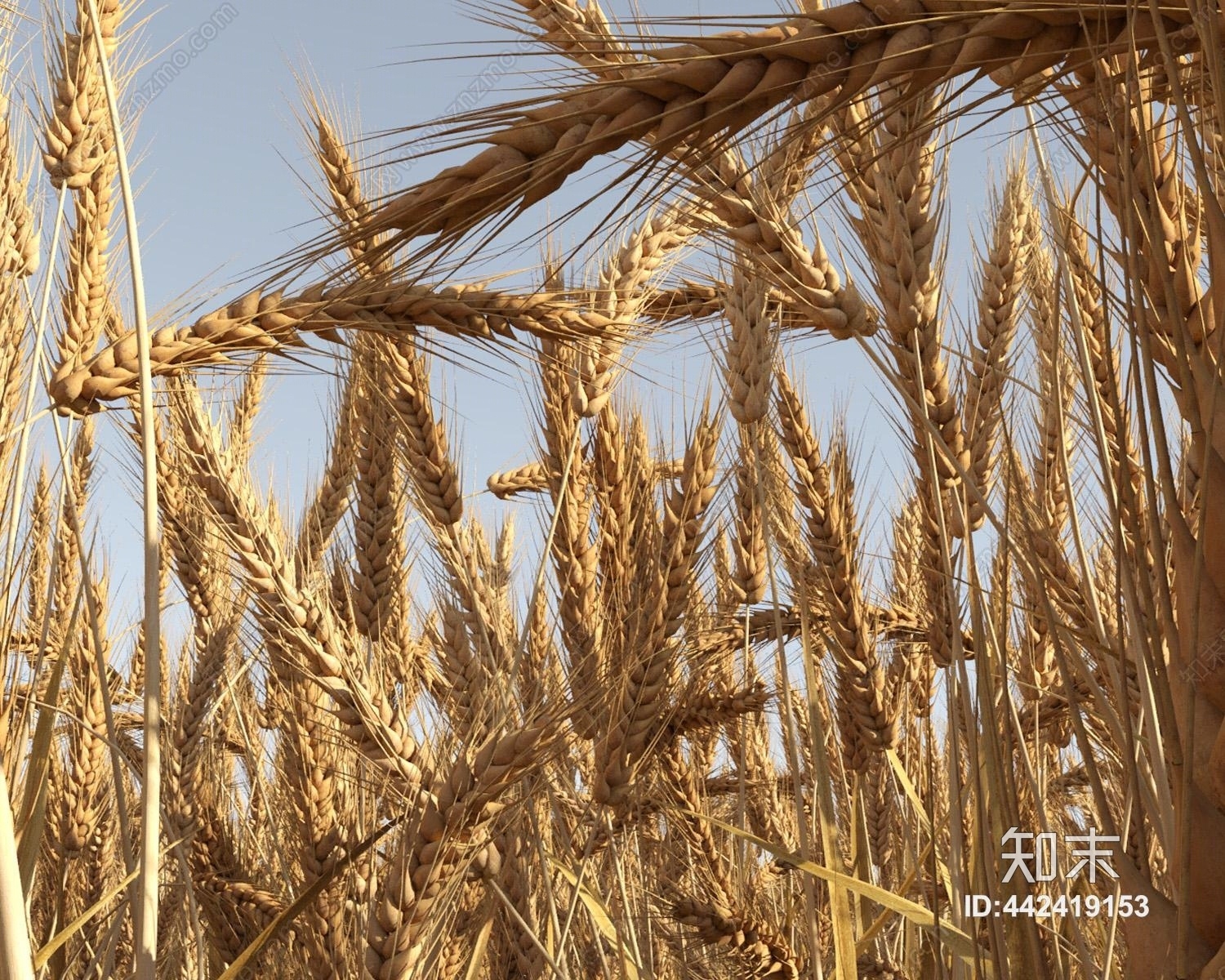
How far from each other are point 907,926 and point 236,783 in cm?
273

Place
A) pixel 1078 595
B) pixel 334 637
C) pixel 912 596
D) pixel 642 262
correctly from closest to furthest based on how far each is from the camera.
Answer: pixel 1078 595 → pixel 334 637 → pixel 642 262 → pixel 912 596

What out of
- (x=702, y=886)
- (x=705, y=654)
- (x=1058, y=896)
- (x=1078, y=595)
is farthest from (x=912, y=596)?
(x=1058, y=896)

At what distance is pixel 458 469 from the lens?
269cm

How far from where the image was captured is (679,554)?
2.26 m

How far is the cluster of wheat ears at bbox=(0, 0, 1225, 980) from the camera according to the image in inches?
31.9

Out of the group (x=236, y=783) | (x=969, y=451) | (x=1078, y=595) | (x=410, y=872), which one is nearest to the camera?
(x=410, y=872)

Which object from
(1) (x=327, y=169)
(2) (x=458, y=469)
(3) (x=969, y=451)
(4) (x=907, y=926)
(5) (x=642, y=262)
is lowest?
(4) (x=907, y=926)

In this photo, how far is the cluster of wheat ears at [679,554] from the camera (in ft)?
2.66

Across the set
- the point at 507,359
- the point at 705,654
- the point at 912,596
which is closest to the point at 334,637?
the point at 507,359

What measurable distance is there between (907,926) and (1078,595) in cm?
97

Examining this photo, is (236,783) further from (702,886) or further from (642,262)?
(642,262)

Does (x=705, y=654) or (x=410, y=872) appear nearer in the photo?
(x=410, y=872)

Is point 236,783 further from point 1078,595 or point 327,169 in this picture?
point 1078,595

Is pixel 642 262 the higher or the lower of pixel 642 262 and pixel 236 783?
the higher
